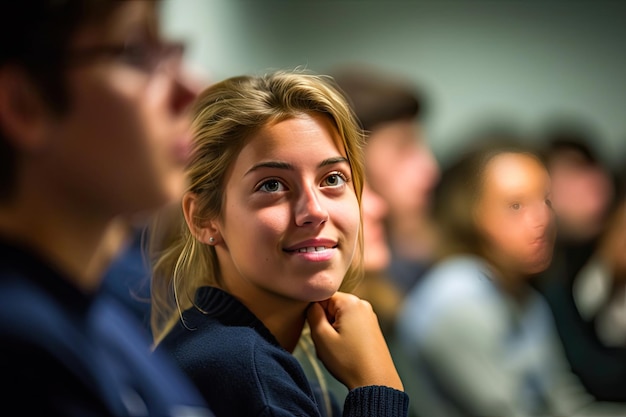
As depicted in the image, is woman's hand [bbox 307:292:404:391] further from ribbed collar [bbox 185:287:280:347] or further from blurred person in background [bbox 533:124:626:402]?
blurred person in background [bbox 533:124:626:402]

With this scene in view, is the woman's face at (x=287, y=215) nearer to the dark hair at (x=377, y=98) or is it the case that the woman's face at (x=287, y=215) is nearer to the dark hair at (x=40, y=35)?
the dark hair at (x=40, y=35)

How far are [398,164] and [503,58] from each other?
2.04m

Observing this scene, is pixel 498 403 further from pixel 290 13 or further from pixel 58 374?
pixel 290 13

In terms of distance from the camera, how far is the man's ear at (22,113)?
0.49 metres

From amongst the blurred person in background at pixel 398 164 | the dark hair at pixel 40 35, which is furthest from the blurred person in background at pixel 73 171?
the blurred person in background at pixel 398 164

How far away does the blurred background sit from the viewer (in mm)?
3494

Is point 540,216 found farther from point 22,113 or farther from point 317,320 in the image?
point 22,113

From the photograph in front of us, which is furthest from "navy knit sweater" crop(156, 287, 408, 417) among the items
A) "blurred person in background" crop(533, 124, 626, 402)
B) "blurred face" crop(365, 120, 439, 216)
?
"blurred person in background" crop(533, 124, 626, 402)

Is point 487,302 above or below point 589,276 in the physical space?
above

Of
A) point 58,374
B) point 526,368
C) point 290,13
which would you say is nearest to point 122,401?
point 58,374

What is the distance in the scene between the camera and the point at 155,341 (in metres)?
0.72

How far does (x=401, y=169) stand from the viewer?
1.84m

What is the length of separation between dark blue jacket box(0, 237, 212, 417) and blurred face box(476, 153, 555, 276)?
58 centimetres

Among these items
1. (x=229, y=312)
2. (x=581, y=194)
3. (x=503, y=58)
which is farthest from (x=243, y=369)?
(x=503, y=58)
